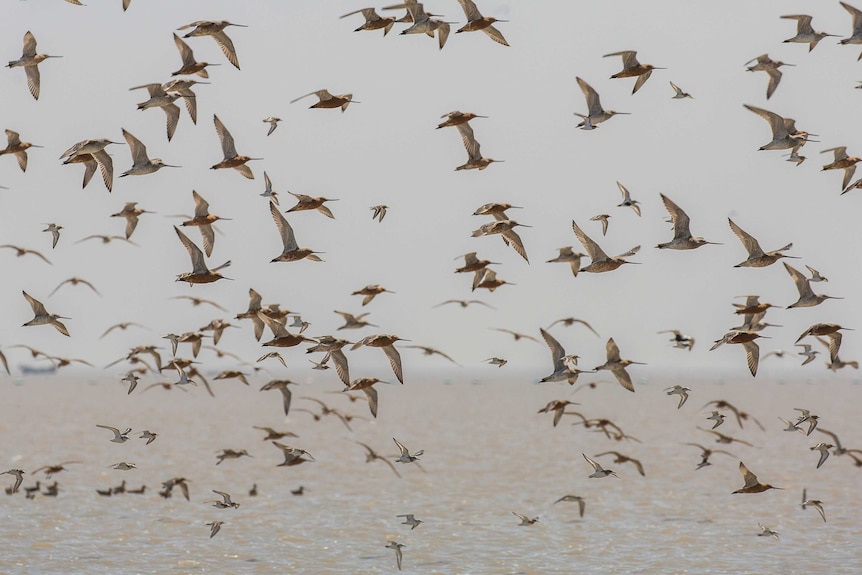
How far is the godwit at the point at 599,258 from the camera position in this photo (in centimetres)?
2847

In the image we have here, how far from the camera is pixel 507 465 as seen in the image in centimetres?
6419

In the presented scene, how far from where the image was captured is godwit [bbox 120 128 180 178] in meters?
28.4

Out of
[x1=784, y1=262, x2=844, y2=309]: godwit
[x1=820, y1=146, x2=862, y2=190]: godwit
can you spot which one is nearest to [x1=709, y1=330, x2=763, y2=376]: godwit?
[x1=784, y1=262, x2=844, y2=309]: godwit

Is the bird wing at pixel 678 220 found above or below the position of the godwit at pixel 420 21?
below

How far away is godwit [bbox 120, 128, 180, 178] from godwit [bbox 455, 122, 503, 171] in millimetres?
7307

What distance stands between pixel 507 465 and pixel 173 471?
17.7 m

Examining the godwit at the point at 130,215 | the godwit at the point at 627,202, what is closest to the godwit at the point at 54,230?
the godwit at the point at 130,215

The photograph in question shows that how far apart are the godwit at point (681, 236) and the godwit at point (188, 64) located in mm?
11766

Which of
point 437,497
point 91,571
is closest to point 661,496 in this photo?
point 437,497

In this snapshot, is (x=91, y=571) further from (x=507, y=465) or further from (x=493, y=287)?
(x=507, y=465)

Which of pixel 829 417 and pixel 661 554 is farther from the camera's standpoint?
pixel 829 417

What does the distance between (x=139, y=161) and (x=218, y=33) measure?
3.63 metres

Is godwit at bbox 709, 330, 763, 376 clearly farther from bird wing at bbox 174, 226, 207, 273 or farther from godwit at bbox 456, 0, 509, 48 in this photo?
bird wing at bbox 174, 226, 207, 273

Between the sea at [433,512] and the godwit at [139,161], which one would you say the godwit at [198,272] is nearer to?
the godwit at [139,161]
